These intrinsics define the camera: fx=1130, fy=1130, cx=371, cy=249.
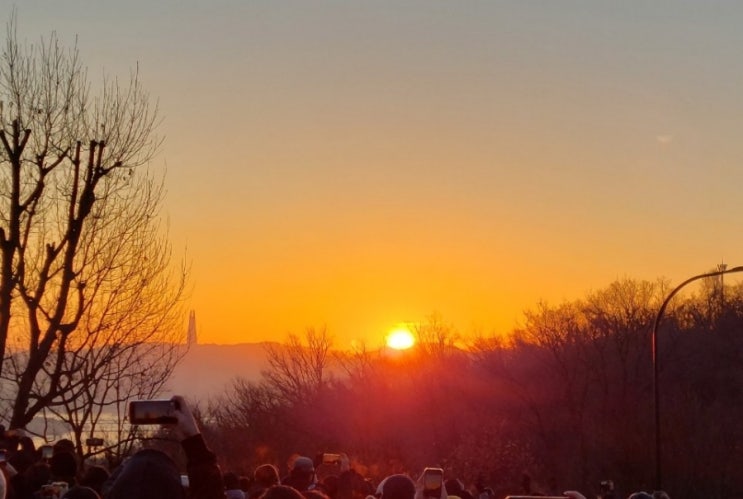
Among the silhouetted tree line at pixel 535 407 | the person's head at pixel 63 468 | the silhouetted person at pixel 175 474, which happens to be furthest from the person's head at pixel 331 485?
the silhouetted tree line at pixel 535 407

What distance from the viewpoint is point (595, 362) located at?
74.6 meters

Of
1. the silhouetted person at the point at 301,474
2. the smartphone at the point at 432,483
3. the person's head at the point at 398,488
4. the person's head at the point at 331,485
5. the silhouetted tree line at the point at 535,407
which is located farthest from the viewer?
the silhouetted tree line at the point at 535,407

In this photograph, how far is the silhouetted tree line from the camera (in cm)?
6309

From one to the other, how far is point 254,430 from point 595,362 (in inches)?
950

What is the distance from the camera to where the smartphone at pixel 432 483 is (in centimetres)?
684

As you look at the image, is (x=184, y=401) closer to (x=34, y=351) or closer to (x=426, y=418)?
(x=34, y=351)

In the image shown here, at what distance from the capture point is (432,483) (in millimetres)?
6879

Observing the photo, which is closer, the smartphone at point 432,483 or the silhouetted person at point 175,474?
the silhouetted person at point 175,474

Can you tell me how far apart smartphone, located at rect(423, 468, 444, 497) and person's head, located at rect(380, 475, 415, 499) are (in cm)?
24

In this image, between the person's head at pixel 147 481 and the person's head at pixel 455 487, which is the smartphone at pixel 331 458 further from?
the person's head at pixel 147 481

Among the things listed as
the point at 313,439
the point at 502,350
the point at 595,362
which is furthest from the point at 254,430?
the point at 595,362

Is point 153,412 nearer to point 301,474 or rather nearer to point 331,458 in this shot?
point 301,474

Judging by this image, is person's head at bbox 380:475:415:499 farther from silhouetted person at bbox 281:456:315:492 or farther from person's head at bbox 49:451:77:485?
person's head at bbox 49:451:77:485

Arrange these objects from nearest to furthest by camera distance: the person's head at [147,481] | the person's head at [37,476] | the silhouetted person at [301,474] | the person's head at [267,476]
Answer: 1. the person's head at [147,481]
2. the person's head at [37,476]
3. the silhouetted person at [301,474]
4. the person's head at [267,476]
